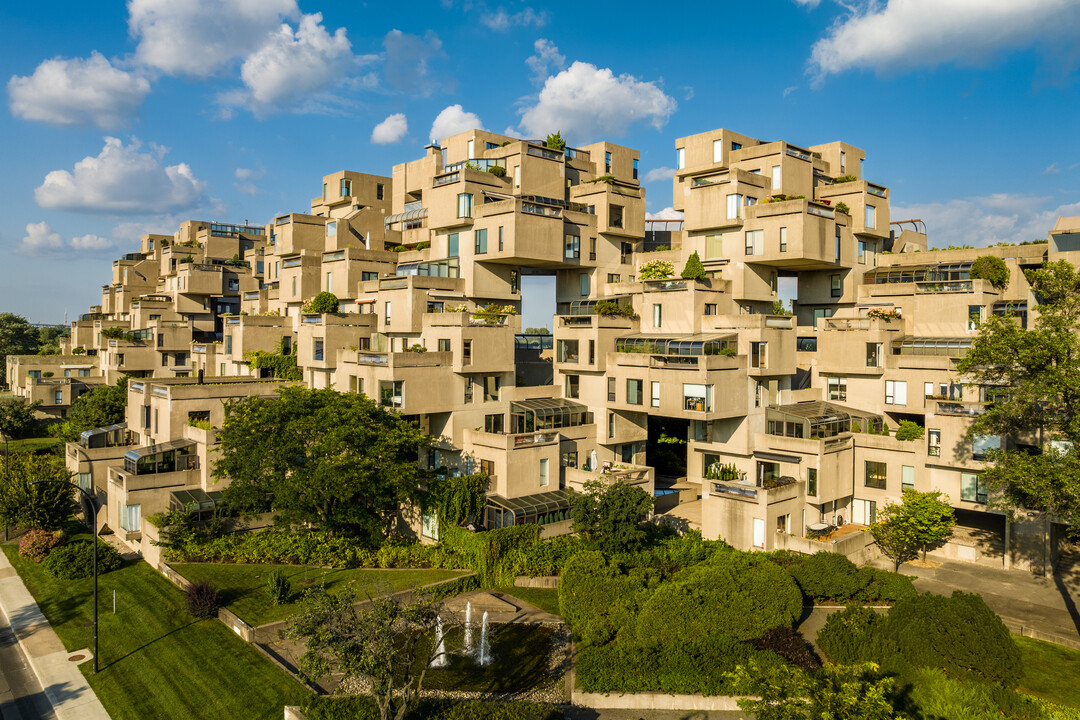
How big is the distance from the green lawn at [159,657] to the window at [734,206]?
44.1 meters

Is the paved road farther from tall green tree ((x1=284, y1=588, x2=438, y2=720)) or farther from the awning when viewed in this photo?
the awning

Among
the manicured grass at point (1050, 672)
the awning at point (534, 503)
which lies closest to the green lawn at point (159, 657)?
the awning at point (534, 503)

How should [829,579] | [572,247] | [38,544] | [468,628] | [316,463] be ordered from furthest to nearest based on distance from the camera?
[572,247] → [38,544] → [316,463] → [829,579] → [468,628]

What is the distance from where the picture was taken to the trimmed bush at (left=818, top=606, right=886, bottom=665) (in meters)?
28.2

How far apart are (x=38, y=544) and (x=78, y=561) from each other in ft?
17.2

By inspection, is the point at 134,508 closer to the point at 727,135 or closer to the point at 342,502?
the point at 342,502

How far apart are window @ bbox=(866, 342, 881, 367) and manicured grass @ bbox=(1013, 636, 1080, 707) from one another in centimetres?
2116

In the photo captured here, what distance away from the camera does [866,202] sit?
2354 inches

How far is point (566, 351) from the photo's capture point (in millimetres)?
53125

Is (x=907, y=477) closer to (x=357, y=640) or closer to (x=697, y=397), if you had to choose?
(x=697, y=397)

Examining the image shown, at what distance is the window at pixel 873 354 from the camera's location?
1941 inches

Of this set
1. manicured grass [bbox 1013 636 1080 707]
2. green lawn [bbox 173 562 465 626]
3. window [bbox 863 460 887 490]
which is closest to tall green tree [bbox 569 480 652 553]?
green lawn [bbox 173 562 465 626]

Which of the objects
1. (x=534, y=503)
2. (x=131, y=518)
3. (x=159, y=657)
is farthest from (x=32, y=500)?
(x=534, y=503)

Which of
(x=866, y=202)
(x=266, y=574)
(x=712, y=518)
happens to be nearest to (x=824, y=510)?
(x=712, y=518)
